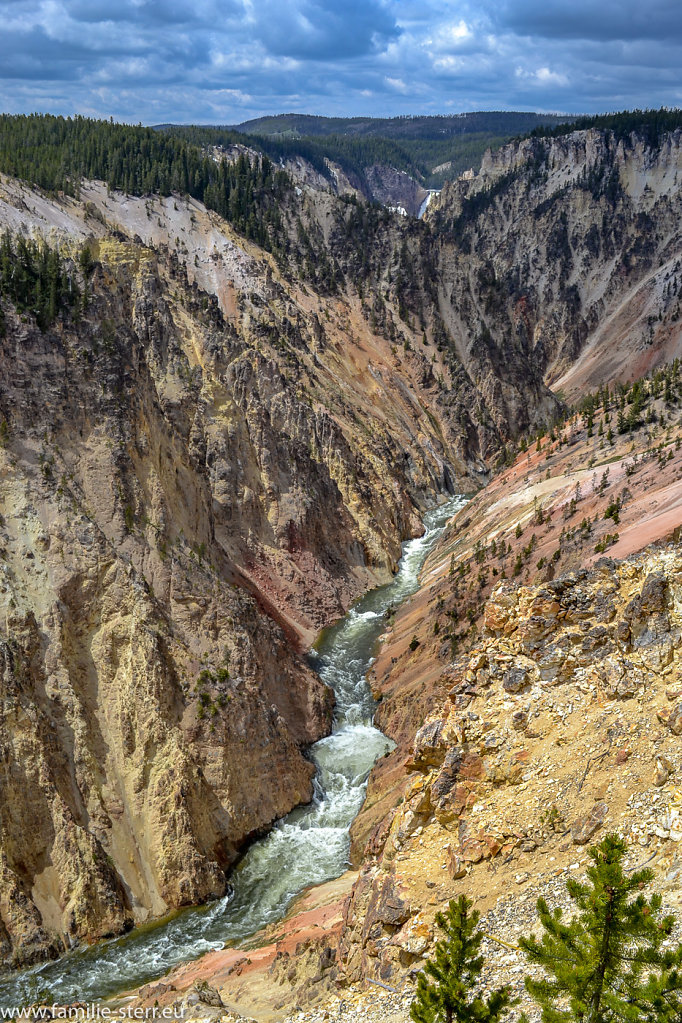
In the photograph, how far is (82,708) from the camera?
26797 millimetres

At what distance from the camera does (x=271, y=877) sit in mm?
26734

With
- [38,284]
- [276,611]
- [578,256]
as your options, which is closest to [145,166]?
[38,284]

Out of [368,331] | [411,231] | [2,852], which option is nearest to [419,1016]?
[2,852]

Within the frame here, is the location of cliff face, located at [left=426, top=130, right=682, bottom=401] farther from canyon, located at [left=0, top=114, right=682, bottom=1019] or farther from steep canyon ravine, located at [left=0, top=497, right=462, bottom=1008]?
steep canyon ravine, located at [left=0, top=497, right=462, bottom=1008]

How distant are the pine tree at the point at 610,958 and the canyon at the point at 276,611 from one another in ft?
9.09

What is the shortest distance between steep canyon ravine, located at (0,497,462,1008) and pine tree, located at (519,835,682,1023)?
15658mm

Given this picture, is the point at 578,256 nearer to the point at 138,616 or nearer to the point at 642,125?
the point at 642,125

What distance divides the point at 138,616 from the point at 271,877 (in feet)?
30.2

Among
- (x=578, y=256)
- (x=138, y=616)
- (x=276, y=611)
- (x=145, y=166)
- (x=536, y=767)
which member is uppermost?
(x=145, y=166)

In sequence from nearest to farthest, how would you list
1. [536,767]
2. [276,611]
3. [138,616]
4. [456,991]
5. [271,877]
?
[456,991]
[536,767]
[271,877]
[138,616]
[276,611]

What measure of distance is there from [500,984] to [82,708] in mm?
17923

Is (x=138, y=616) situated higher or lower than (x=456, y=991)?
higher

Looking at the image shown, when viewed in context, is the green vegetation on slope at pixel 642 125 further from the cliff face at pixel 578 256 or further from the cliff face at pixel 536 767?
the cliff face at pixel 536 767

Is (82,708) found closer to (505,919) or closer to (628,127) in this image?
(505,919)
